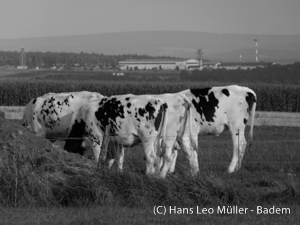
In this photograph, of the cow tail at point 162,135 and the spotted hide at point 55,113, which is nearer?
the cow tail at point 162,135

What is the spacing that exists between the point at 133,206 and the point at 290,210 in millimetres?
2556

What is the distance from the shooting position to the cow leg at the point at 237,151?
15.1 metres

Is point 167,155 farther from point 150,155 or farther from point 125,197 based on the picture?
point 125,197

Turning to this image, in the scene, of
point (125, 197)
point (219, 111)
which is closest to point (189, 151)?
point (219, 111)

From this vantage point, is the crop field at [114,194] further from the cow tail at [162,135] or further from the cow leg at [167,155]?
the cow tail at [162,135]

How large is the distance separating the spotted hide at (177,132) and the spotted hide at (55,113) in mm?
3691

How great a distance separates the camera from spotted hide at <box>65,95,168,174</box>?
14.4m

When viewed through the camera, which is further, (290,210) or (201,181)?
(201,181)

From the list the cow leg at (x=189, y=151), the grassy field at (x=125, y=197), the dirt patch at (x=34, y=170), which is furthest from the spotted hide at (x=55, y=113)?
the grassy field at (x=125, y=197)

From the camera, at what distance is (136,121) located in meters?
14.6

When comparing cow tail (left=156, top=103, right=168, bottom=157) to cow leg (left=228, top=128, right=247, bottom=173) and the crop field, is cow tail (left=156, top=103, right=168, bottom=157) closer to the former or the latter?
the crop field

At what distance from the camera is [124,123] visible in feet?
48.3

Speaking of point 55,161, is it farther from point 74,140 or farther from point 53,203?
point 74,140

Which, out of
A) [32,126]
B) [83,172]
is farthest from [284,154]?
[32,126]
